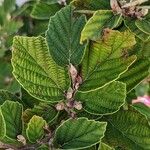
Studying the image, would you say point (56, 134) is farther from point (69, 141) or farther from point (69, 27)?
point (69, 27)

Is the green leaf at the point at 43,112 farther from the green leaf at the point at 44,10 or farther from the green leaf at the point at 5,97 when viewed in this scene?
the green leaf at the point at 44,10

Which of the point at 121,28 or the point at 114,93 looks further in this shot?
the point at 121,28

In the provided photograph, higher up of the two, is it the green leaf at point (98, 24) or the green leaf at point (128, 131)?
the green leaf at point (98, 24)

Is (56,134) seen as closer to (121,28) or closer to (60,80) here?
(60,80)

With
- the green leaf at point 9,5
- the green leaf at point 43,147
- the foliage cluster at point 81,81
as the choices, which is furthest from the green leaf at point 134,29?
the green leaf at point 9,5

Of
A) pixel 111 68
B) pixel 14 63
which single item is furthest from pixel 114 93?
pixel 14 63

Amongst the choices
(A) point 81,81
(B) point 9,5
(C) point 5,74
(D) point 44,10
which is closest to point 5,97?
(A) point 81,81

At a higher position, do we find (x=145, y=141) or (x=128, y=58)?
(x=128, y=58)
